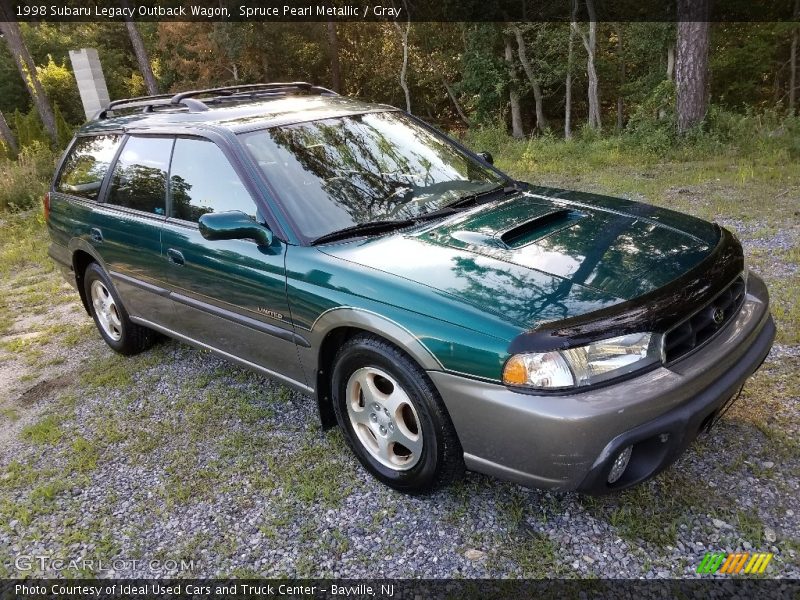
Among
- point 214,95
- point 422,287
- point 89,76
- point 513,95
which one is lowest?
point 513,95

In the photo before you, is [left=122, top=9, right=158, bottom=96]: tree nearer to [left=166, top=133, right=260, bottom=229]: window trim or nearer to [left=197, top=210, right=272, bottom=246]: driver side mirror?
[left=166, top=133, right=260, bottom=229]: window trim

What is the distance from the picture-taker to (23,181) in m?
11.8

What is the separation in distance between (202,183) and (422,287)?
1680mm

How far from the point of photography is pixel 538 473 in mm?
2199

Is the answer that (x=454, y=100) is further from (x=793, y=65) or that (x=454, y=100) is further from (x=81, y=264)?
(x=81, y=264)

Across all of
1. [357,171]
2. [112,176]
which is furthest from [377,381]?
[112,176]

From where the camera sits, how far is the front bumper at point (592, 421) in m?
2.07

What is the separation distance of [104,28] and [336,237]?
37976 millimetres

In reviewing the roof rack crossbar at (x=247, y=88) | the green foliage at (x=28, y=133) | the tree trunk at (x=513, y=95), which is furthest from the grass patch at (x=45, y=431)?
the tree trunk at (x=513, y=95)

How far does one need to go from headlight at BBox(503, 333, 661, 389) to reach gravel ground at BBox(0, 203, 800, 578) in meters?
0.77

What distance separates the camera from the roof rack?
3.95 m

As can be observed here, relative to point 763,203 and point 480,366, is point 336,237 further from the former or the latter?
point 763,203

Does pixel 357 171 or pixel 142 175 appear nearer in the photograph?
pixel 357 171

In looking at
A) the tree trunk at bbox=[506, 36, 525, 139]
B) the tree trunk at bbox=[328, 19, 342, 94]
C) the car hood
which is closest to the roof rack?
the car hood
